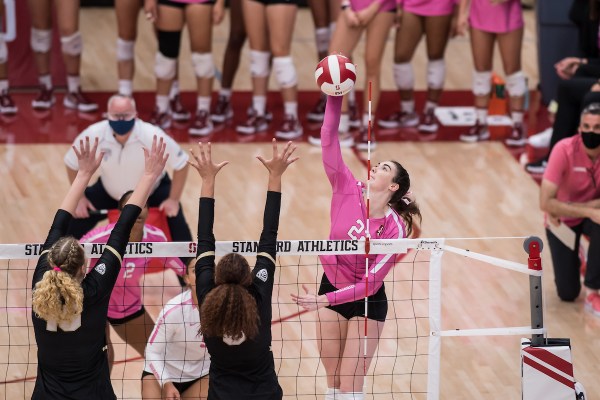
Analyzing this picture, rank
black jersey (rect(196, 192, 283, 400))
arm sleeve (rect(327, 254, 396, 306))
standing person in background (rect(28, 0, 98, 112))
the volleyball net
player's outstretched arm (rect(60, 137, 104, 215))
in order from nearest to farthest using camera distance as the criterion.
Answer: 1. black jersey (rect(196, 192, 283, 400))
2. player's outstretched arm (rect(60, 137, 104, 215))
3. the volleyball net
4. arm sleeve (rect(327, 254, 396, 306))
5. standing person in background (rect(28, 0, 98, 112))

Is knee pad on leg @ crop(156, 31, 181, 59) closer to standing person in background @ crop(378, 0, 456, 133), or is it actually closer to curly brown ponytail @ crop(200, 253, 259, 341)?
standing person in background @ crop(378, 0, 456, 133)

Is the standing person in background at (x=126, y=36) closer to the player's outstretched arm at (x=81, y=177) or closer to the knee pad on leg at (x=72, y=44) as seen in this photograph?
the knee pad on leg at (x=72, y=44)

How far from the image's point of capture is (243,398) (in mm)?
5680

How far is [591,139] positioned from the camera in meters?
8.38

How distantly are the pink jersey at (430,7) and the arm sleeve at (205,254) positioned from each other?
5903 mm

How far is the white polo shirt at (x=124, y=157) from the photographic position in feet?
27.6

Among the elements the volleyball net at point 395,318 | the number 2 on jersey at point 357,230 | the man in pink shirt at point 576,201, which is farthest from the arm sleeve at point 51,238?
the man in pink shirt at point 576,201

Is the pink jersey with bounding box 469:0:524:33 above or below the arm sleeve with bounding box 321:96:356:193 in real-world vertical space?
below

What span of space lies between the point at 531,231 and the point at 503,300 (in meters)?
1.25

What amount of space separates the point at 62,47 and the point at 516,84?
458 cm

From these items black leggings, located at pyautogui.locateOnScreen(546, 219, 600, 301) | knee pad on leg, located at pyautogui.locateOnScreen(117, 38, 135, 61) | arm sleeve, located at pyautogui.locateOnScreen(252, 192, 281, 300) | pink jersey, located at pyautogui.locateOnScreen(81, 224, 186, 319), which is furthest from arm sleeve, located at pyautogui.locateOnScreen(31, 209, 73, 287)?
knee pad on leg, located at pyautogui.locateOnScreen(117, 38, 135, 61)

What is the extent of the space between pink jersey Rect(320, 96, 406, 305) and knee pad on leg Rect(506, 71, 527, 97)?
16.1ft

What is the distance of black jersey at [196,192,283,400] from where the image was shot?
5.61 m

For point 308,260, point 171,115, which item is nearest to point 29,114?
point 171,115
